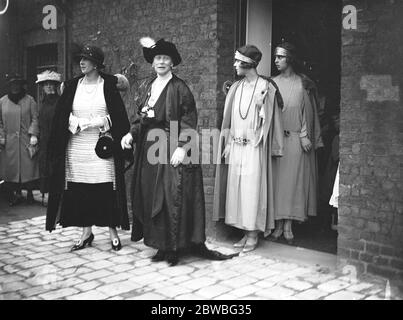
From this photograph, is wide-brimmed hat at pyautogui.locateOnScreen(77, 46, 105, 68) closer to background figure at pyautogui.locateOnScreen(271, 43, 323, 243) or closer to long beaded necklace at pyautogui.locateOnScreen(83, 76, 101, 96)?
long beaded necklace at pyautogui.locateOnScreen(83, 76, 101, 96)

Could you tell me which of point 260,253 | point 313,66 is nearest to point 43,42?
point 313,66

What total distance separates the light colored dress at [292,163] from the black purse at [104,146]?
6.17 feet

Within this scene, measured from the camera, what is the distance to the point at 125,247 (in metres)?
5.90

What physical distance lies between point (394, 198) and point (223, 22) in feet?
9.10

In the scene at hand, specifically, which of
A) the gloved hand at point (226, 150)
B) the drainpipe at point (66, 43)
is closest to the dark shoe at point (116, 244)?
the gloved hand at point (226, 150)

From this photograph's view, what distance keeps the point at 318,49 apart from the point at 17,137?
4.92 meters

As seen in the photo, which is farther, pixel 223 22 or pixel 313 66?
pixel 313 66

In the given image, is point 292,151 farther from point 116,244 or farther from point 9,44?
point 9,44

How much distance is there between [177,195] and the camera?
5203 millimetres

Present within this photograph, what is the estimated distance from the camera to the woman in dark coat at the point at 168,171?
521 cm

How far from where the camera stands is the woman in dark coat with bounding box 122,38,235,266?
521cm

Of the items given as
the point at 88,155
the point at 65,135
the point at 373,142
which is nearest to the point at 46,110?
the point at 65,135

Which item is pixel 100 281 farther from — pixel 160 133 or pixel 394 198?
pixel 394 198

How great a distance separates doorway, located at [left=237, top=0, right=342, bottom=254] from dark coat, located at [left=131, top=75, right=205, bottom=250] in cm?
149
